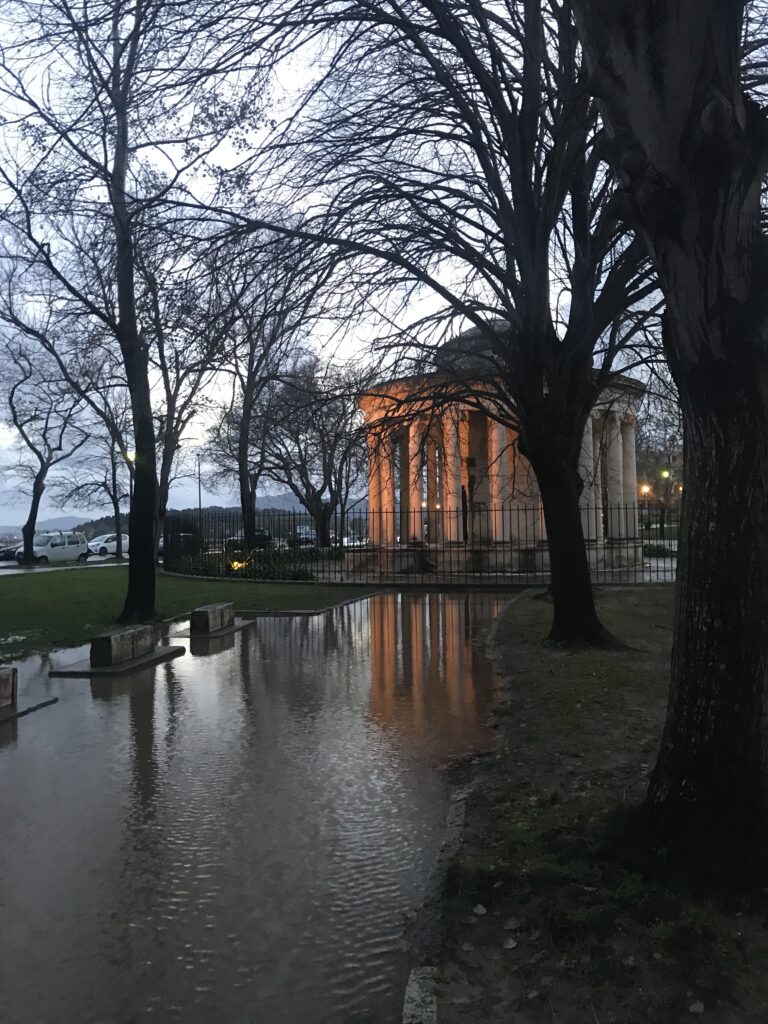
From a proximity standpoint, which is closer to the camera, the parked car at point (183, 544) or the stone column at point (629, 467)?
the parked car at point (183, 544)

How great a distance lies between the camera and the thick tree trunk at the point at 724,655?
3.93 m

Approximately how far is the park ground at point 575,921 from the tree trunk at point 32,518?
43063mm

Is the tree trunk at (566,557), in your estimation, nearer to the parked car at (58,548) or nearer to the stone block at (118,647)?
the stone block at (118,647)

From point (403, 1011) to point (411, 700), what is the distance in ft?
19.0

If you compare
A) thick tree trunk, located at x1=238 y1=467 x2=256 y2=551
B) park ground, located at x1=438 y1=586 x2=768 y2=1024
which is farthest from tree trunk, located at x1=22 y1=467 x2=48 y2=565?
park ground, located at x1=438 y1=586 x2=768 y2=1024

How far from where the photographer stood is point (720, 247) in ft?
13.3

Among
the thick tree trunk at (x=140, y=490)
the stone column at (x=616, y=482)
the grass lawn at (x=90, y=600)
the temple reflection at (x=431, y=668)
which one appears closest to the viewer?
the temple reflection at (x=431, y=668)

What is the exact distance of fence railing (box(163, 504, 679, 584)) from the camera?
90.6ft

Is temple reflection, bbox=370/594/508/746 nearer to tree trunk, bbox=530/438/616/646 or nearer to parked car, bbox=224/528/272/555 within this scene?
tree trunk, bbox=530/438/616/646

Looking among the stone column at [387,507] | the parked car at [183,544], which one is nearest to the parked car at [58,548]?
the parked car at [183,544]

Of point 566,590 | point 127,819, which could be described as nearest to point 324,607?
point 566,590

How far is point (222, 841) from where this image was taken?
190 inches

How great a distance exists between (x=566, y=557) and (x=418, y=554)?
18.1 metres

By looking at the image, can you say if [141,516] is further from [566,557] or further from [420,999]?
[420,999]
